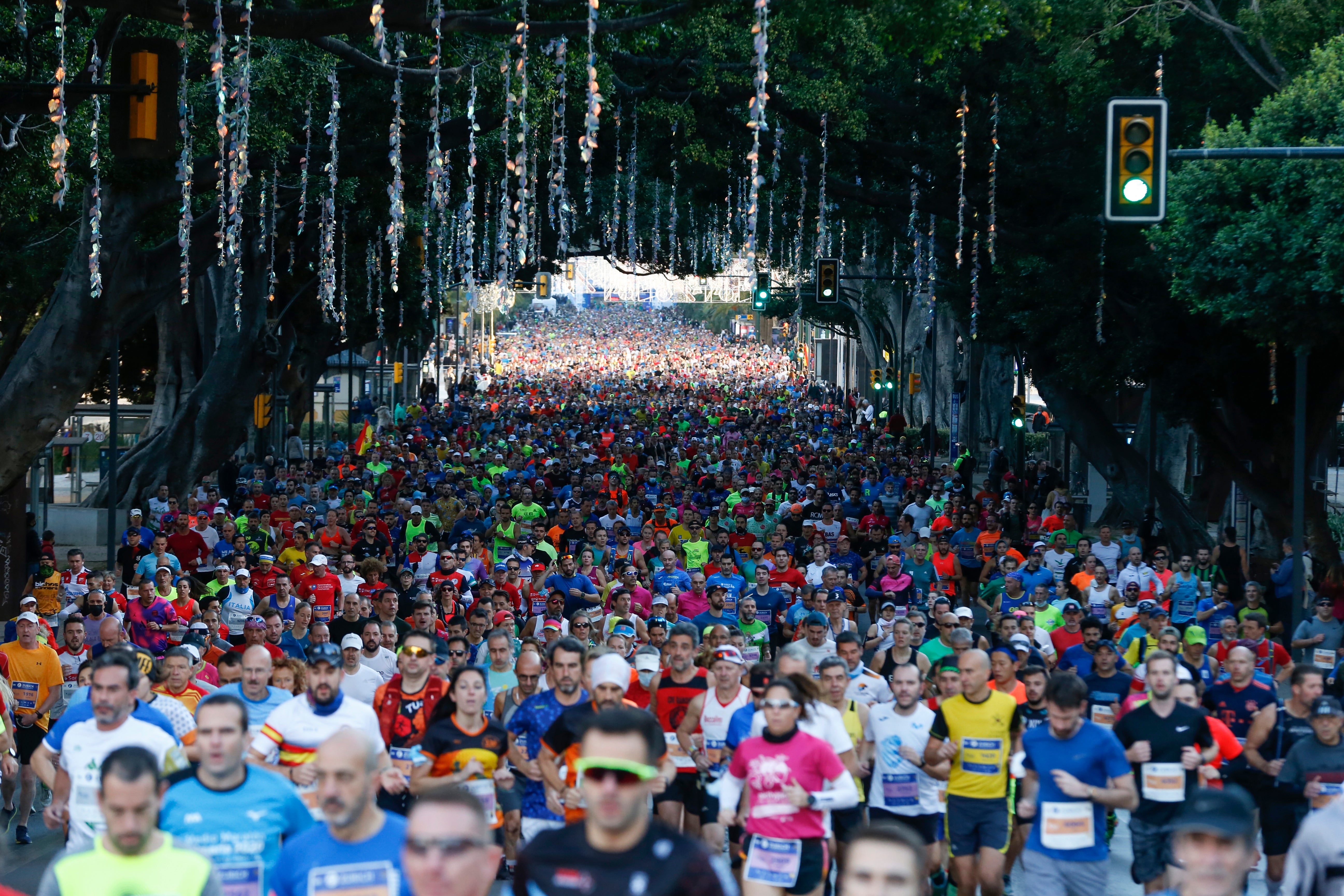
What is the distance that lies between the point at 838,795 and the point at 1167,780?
2.08m

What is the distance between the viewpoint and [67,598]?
53.6 ft

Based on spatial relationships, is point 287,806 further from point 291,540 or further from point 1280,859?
point 291,540

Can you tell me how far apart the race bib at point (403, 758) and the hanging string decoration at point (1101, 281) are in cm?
1649

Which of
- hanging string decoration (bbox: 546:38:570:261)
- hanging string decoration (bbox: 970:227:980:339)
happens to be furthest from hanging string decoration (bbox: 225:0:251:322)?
hanging string decoration (bbox: 970:227:980:339)

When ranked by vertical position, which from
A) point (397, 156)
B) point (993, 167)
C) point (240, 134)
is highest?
point (993, 167)

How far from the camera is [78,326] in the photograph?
17609 millimetres

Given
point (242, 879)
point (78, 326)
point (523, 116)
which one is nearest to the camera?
point (242, 879)

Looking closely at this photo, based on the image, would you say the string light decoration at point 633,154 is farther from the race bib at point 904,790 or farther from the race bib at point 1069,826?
the race bib at point 1069,826

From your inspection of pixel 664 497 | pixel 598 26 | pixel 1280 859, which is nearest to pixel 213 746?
pixel 1280 859

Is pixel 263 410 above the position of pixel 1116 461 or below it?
above

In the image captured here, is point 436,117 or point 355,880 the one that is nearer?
point 355,880

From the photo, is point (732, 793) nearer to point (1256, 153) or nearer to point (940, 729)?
point (940, 729)

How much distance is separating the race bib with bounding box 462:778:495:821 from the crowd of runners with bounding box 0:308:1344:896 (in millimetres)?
18

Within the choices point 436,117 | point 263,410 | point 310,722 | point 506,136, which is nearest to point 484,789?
point 310,722
